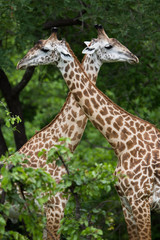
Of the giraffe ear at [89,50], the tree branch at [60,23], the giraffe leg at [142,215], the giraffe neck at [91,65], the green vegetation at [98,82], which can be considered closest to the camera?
the green vegetation at [98,82]

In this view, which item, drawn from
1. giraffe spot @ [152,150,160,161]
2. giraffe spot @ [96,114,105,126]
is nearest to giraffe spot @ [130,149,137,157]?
giraffe spot @ [152,150,160,161]

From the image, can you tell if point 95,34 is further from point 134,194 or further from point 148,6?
point 134,194

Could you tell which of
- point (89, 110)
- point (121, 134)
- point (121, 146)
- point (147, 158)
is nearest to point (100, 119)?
point (89, 110)

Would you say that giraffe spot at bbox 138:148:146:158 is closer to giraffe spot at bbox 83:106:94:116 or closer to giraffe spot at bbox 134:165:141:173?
giraffe spot at bbox 134:165:141:173

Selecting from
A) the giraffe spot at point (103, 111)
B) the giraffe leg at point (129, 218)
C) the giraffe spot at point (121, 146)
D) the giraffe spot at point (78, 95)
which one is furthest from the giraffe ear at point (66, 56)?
the giraffe leg at point (129, 218)

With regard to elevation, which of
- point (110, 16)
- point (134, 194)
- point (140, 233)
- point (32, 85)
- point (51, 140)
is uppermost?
point (110, 16)

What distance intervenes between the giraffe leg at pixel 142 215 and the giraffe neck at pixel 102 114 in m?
0.71

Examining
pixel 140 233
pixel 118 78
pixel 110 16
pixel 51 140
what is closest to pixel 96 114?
pixel 51 140

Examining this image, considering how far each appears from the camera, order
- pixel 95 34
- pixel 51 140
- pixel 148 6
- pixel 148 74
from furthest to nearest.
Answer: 1. pixel 148 74
2. pixel 95 34
3. pixel 148 6
4. pixel 51 140

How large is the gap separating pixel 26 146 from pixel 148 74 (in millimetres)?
4406

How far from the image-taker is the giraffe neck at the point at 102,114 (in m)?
7.09

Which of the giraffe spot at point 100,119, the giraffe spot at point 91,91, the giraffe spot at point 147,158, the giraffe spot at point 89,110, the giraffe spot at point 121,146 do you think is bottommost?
the giraffe spot at point 147,158

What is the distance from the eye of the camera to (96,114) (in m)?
7.09

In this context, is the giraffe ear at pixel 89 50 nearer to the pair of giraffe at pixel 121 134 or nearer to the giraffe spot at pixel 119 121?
the pair of giraffe at pixel 121 134
